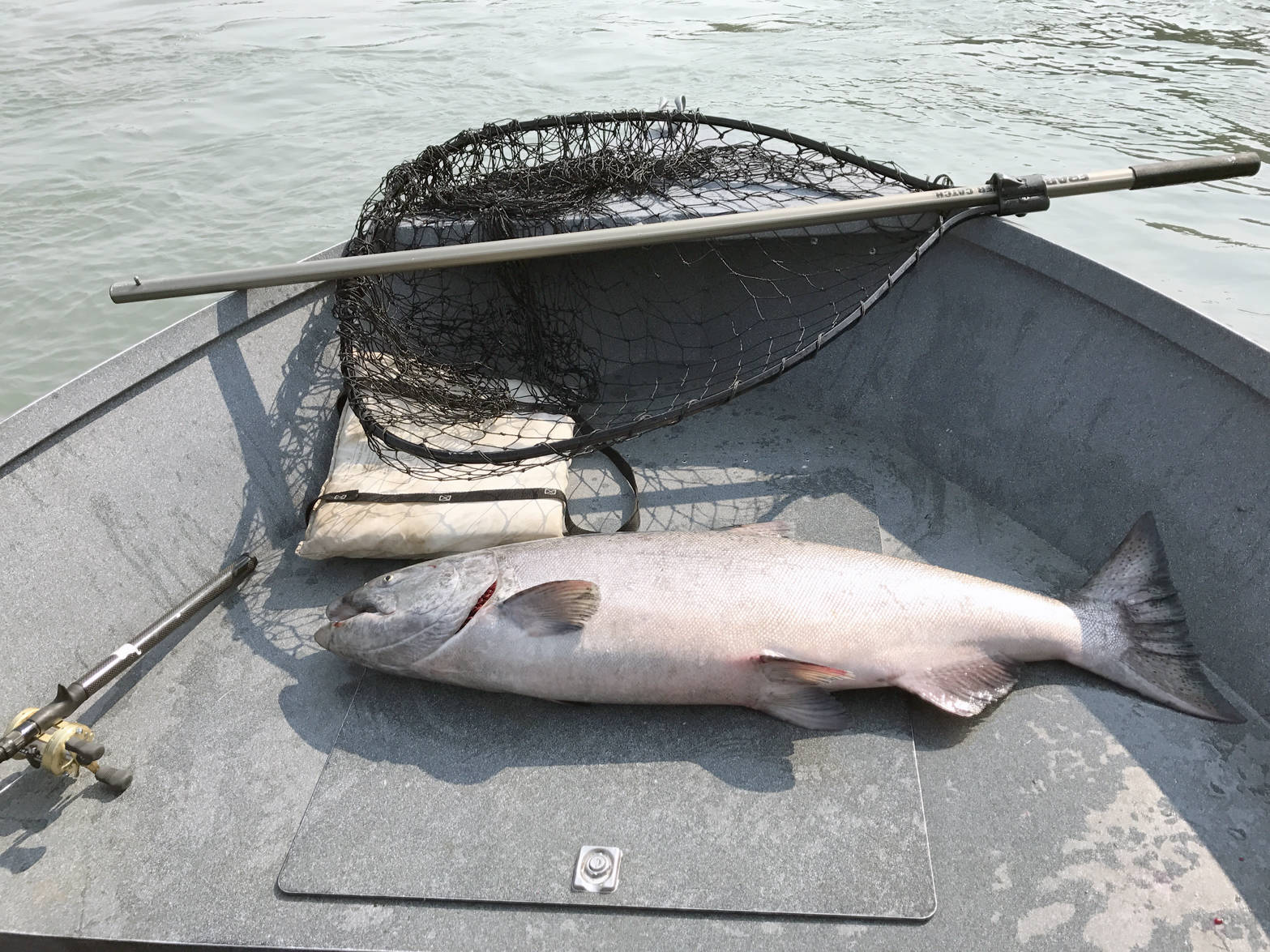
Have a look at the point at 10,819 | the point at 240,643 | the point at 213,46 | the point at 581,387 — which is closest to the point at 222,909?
the point at 10,819

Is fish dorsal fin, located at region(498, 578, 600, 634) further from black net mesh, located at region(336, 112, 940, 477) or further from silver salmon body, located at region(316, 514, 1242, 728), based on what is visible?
black net mesh, located at region(336, 112, 940, 477)

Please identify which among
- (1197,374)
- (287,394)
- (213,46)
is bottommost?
(213,46)

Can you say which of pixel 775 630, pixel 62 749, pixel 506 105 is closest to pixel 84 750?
pixel 62 749

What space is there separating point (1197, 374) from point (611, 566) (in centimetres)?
202

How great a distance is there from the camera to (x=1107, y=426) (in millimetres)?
3119

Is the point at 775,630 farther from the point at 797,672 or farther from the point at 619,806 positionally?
the point at 619,806

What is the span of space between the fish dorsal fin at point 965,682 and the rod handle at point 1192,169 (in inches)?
74.7

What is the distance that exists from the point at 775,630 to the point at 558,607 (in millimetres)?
657

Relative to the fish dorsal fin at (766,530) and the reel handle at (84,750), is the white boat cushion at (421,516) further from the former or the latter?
the reel handle at (84,750)

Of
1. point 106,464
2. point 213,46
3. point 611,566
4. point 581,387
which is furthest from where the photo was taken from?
point 213,46

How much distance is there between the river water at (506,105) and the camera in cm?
710

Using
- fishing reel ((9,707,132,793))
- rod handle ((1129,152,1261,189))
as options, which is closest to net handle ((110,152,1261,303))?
rod handle ((1129,152,1261,189))

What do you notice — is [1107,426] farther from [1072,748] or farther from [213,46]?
[213,46]

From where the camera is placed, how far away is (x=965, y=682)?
8.61 feet
